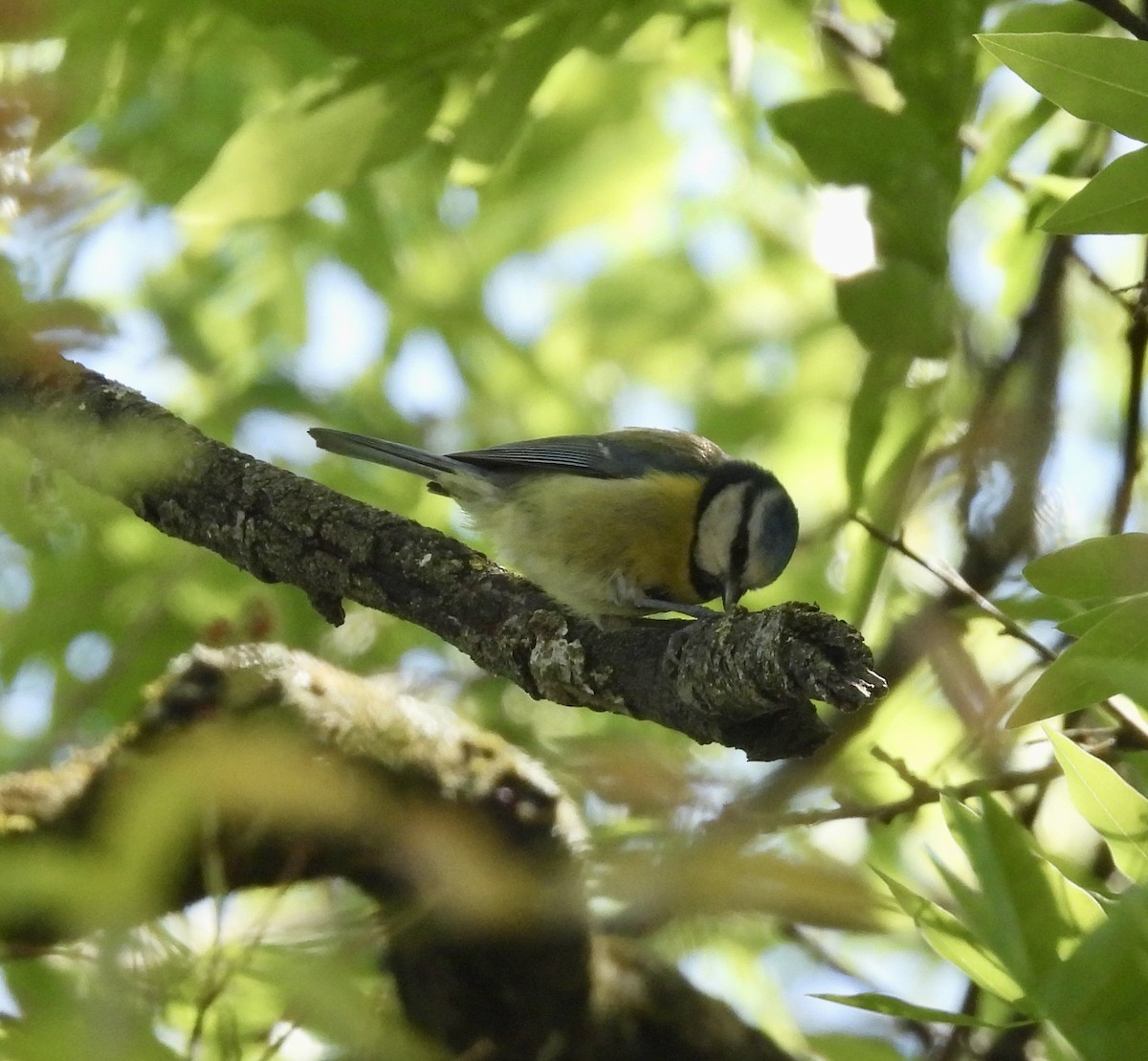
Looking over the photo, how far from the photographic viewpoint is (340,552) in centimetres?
232

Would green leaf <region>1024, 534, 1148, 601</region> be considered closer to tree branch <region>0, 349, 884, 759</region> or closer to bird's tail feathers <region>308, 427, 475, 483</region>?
tree branch <region>0, 349, 884, 759</region>

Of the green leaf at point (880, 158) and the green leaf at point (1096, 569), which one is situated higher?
the green leaf at point (880, 158)

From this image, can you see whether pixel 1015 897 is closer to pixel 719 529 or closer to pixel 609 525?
pixel 719 529

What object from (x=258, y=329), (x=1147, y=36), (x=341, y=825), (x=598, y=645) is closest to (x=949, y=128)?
(x=1147, y=36)

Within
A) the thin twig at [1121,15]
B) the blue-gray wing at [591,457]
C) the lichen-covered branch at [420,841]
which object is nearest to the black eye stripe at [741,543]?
the blue-gray wing at [591,457]

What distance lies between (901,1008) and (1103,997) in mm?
209

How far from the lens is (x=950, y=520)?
120 inches

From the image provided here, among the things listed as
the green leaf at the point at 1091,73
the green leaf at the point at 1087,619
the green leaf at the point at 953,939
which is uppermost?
the green leaf at the point at 1091,73

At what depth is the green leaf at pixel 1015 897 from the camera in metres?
1.41

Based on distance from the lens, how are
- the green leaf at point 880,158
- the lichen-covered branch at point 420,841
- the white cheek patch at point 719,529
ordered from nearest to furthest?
1. the green leaf at point 880,158
2. the lichen-covered branch at point 420,841
3. the white cheek patch at point 719,529

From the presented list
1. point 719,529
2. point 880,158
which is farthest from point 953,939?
point 719,529

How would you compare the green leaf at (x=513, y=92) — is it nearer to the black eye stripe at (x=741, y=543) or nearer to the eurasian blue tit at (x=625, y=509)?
the eurasian blue tit at (x=625, y=509)

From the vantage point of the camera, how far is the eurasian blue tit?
3227mm

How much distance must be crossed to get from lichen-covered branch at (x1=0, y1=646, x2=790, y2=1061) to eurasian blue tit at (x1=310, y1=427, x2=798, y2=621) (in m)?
0.61
